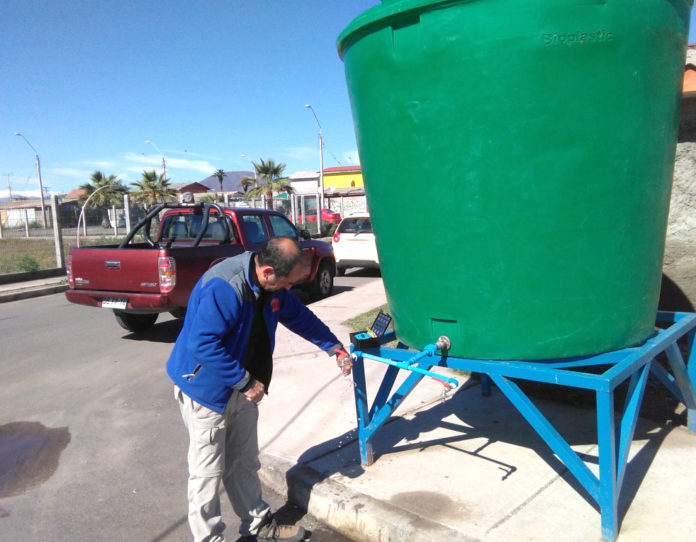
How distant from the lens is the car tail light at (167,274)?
250 inches

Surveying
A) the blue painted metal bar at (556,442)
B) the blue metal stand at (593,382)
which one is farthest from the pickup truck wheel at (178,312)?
the blue painted metal bar at (556,442)

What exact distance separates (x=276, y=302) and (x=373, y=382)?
2.41 meters

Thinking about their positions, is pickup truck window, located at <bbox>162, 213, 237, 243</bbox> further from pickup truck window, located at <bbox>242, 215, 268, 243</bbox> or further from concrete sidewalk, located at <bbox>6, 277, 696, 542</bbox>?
concrete sidewalk, located at <bbox>6, 277, 696, 542</bbox>

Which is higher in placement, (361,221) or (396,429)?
(361,221)

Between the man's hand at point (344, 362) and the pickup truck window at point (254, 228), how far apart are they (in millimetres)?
5285

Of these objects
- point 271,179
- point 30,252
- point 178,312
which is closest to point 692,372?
point 178,312

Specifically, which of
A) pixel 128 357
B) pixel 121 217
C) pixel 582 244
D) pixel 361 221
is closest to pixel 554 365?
pixel 582 244

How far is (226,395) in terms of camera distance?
2512 millimetres

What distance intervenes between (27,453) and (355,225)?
9.51m

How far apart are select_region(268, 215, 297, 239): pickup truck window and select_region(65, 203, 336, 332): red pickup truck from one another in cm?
39

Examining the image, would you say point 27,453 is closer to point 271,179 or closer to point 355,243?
point 355,243

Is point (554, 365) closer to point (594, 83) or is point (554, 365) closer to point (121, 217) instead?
point (594, 83)

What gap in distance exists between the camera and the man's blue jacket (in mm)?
2406

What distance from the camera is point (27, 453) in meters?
3.99
